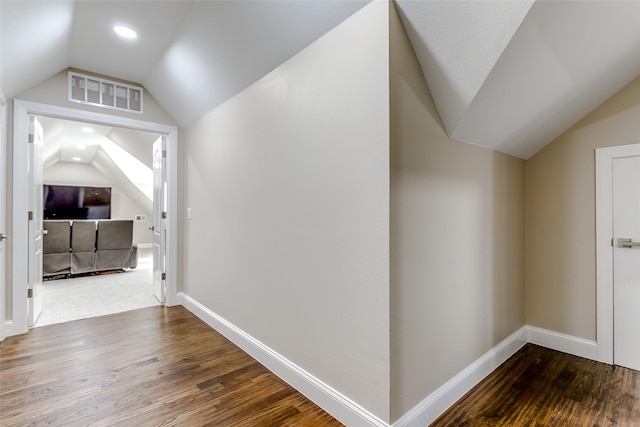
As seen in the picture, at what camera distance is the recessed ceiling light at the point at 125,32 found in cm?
242

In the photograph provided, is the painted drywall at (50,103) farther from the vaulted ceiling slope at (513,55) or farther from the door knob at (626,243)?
the door knob at (626,243)

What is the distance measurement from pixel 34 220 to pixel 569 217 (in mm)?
4824

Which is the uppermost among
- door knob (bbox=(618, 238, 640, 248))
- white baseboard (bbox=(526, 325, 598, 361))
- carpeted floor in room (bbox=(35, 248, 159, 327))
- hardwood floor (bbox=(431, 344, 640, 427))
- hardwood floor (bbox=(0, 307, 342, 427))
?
door knob (bbox=(618, 238, 640, 248))

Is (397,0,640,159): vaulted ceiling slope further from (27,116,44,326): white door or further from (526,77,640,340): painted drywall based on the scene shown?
(27,116,44,326): white door

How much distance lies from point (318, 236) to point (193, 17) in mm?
1840

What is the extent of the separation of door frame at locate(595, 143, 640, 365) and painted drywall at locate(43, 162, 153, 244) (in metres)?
9.49

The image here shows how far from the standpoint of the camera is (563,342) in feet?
8.09

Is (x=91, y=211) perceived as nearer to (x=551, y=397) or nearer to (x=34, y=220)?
(x=34, y=220)

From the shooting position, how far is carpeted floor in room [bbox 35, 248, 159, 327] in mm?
3436

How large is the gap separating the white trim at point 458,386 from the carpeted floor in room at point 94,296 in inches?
133

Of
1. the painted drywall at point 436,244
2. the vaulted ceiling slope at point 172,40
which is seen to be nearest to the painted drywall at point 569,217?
the painted drywall at point 436,244

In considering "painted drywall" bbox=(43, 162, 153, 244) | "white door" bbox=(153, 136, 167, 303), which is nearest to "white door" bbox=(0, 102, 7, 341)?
"white door" bbox=(153, 136, 167, 303)

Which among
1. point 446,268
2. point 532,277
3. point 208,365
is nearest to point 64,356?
point 208,365

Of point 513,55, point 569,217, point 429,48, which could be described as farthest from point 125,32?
point 569,217
